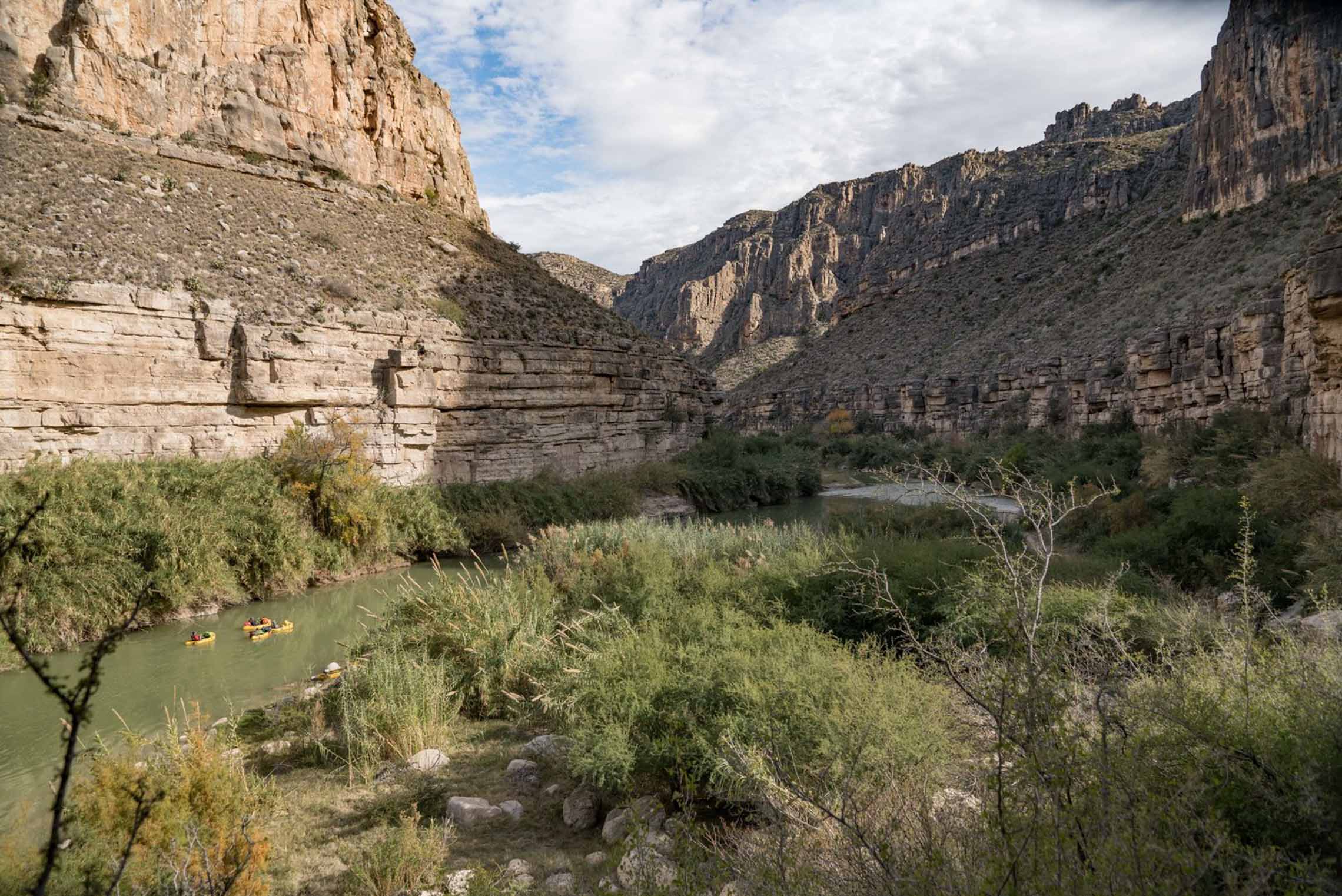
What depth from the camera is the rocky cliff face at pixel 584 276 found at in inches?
2657

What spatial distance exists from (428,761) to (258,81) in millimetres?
23120

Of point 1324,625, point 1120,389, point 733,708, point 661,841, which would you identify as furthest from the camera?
point 1120,389

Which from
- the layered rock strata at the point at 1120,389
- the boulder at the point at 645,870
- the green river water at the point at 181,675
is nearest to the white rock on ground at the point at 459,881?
the boulder at the point at 645,870

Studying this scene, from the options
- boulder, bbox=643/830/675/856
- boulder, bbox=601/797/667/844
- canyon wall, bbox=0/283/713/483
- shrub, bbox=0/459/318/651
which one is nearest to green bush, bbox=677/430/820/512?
canyon wall, bbox=0/283/713/483

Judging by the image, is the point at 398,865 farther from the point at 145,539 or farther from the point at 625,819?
the point at 145,539

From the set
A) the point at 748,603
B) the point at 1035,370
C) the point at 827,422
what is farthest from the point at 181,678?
the point at 827,422

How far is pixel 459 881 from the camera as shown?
3791 mm

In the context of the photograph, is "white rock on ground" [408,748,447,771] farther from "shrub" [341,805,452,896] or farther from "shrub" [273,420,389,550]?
"shrub" [273,420,389,550]

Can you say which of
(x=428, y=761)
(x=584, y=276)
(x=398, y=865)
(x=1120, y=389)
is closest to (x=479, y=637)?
(x=428, y=761)

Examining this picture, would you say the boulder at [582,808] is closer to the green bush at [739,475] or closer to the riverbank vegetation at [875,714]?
the riverbank vegetation at [875,714]

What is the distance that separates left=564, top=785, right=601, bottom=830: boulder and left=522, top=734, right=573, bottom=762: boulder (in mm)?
299

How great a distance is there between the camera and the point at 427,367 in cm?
1773

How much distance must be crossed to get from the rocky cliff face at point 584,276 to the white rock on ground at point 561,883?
55493mm

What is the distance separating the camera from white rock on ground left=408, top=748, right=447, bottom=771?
17.7 feet
